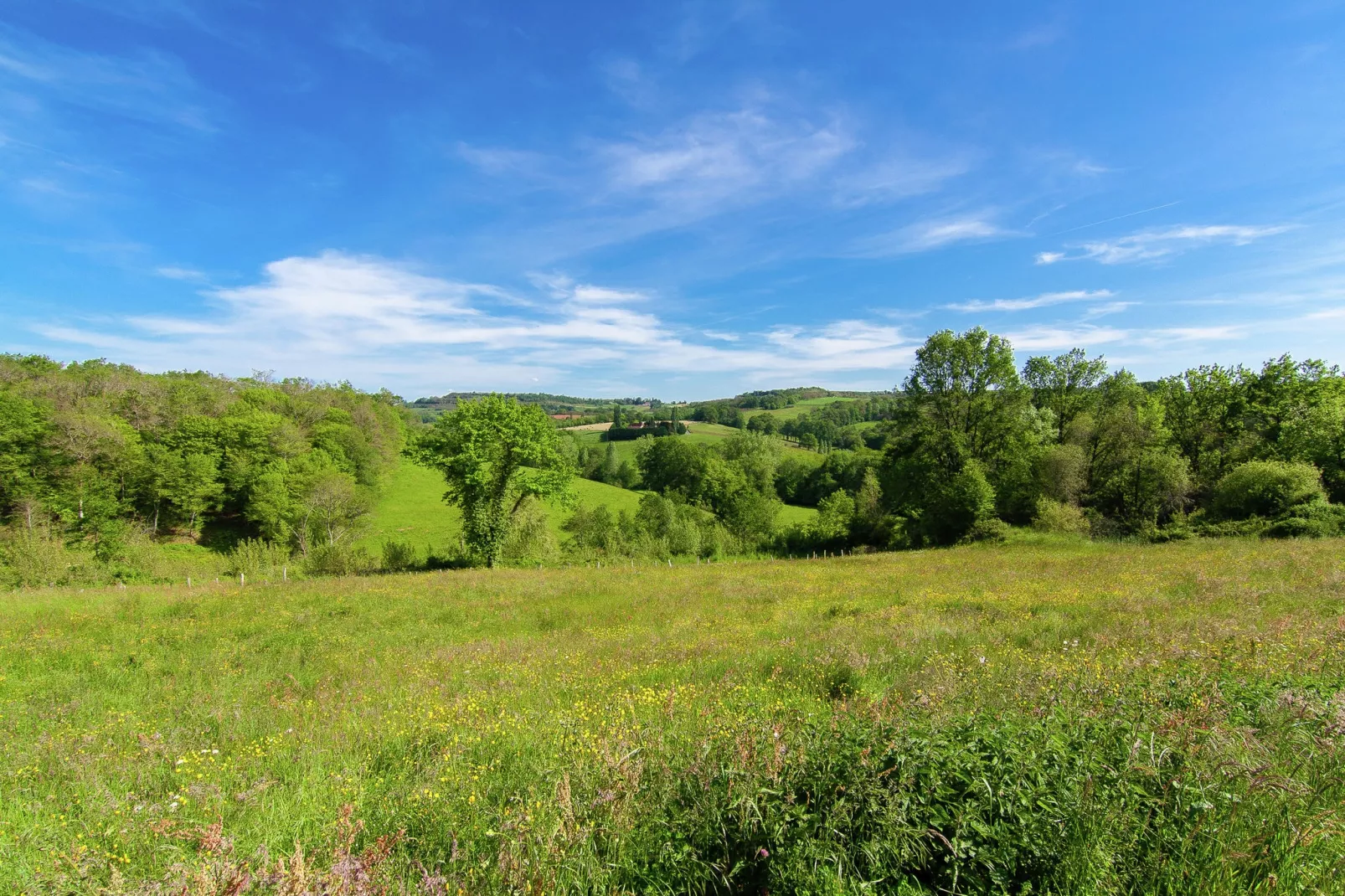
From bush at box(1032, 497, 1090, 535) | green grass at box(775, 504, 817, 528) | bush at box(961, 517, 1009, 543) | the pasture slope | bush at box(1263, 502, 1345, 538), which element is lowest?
green grass at box(775, 504, 817, 528)

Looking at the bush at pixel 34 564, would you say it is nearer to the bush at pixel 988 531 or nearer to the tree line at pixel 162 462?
the tree line at pixel 162 462

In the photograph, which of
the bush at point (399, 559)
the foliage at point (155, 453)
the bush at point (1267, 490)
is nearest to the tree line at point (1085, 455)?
the bush at point (1267, 490)

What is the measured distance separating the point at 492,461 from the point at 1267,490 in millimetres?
38600

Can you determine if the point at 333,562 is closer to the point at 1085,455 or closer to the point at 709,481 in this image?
the point at 709,481

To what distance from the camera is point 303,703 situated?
311 inches

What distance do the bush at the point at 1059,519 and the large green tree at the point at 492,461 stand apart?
27.0 m

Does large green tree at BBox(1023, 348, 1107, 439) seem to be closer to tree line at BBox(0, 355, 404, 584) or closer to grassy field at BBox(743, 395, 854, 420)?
tree line at BBox(0, 355, 404, 584)

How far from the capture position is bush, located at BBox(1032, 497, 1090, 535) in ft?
94.0

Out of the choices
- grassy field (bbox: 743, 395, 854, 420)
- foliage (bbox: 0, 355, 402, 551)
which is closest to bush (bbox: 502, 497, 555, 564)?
foliage (bbox: 0, 355, 402, 551)

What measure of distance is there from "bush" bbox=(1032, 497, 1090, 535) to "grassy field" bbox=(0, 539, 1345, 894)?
17.8m

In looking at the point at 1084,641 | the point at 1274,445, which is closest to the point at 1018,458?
the point at 1274,445

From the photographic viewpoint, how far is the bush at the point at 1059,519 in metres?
28.7

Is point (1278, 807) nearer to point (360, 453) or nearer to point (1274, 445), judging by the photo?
point (1274, 445)

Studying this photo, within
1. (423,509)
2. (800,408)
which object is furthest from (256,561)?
(800,408)
